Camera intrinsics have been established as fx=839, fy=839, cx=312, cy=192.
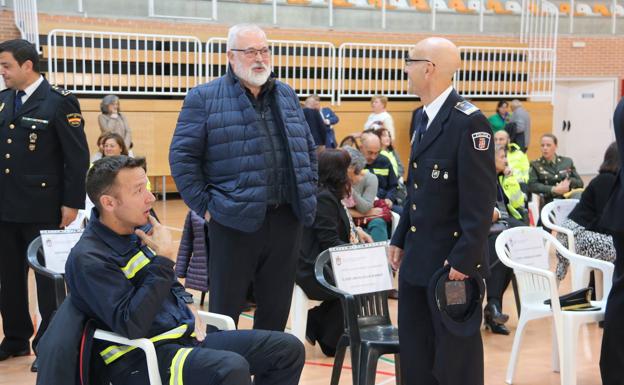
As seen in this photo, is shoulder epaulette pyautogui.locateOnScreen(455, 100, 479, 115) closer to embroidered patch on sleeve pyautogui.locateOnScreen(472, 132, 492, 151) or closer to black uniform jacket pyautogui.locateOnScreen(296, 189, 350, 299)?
embroidered patch on sleeve pyautogui.locateOnScreen(472, 132, 492, 151)

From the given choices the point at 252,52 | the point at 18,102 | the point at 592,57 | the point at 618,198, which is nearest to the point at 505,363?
the point at 618,198

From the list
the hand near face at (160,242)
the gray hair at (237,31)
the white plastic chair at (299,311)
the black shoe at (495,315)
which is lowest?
the black shoe at (495,315)

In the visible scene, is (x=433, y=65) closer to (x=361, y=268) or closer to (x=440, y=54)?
(x=440, y=54)

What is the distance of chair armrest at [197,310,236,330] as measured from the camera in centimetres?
341

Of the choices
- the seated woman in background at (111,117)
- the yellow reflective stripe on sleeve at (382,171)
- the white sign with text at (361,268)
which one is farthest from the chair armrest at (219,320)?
the seated woman in background at (111,117)

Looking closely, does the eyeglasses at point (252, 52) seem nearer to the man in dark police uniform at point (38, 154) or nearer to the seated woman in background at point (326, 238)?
the seated woman in background at point (326, 238)

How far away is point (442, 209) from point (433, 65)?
57 centimetres

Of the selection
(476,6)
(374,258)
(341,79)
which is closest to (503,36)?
(476,6)

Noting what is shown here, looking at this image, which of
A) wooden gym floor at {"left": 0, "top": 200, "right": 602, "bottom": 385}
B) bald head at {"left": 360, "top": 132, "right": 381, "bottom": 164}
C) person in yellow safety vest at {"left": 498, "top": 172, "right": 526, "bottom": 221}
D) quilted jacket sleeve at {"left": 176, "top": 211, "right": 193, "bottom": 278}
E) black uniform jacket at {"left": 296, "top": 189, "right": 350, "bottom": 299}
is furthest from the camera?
bald head at {"left": 360, "top": 132, "right": 381, "bottom": 164}

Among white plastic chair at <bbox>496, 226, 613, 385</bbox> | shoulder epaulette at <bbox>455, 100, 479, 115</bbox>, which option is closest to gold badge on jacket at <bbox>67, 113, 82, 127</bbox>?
shoulder epaulette at <bbox>455, 100, 479, 115</bbox>

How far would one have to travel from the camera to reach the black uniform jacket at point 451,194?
3.24 m

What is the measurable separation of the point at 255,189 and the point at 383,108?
9.53 m

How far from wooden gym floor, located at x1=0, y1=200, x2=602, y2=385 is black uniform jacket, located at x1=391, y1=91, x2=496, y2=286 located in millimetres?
1382

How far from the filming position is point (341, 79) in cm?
1439
